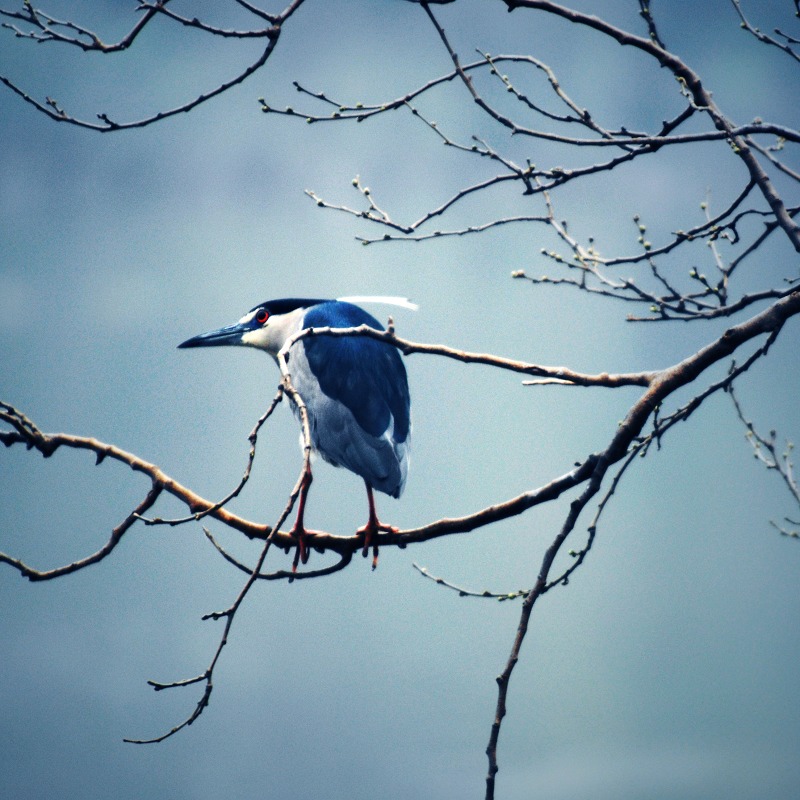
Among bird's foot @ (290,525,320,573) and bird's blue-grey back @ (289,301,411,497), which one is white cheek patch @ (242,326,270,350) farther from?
bird's foot @ (290,525,320,573)

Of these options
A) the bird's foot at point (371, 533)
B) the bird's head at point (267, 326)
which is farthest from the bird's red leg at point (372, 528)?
the bird's head at point (267, 326)

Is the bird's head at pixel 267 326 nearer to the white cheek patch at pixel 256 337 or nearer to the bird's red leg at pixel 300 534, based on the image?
the white cheek patch at pixel 256 337

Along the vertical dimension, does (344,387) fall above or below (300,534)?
above

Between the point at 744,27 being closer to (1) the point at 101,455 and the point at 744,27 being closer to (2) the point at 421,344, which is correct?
(2) the point at 421,344

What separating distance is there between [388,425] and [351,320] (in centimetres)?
33

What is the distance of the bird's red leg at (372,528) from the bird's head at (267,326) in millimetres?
451

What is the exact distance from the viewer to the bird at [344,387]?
1.67 metres

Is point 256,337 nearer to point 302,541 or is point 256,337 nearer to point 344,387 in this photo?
point 344,387

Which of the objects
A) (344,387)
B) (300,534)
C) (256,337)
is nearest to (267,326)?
(256,337)

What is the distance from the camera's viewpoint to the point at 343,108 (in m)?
1.44

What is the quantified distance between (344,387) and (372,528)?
0.32 meters

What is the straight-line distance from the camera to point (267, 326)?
1.96 meters

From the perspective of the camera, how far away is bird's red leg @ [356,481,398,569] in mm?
1658

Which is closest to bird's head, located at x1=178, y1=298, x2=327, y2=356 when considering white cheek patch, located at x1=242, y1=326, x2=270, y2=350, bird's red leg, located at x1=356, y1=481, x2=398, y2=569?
white cheek patch, located at x1=242, y1=326, x2=270, y2=350
